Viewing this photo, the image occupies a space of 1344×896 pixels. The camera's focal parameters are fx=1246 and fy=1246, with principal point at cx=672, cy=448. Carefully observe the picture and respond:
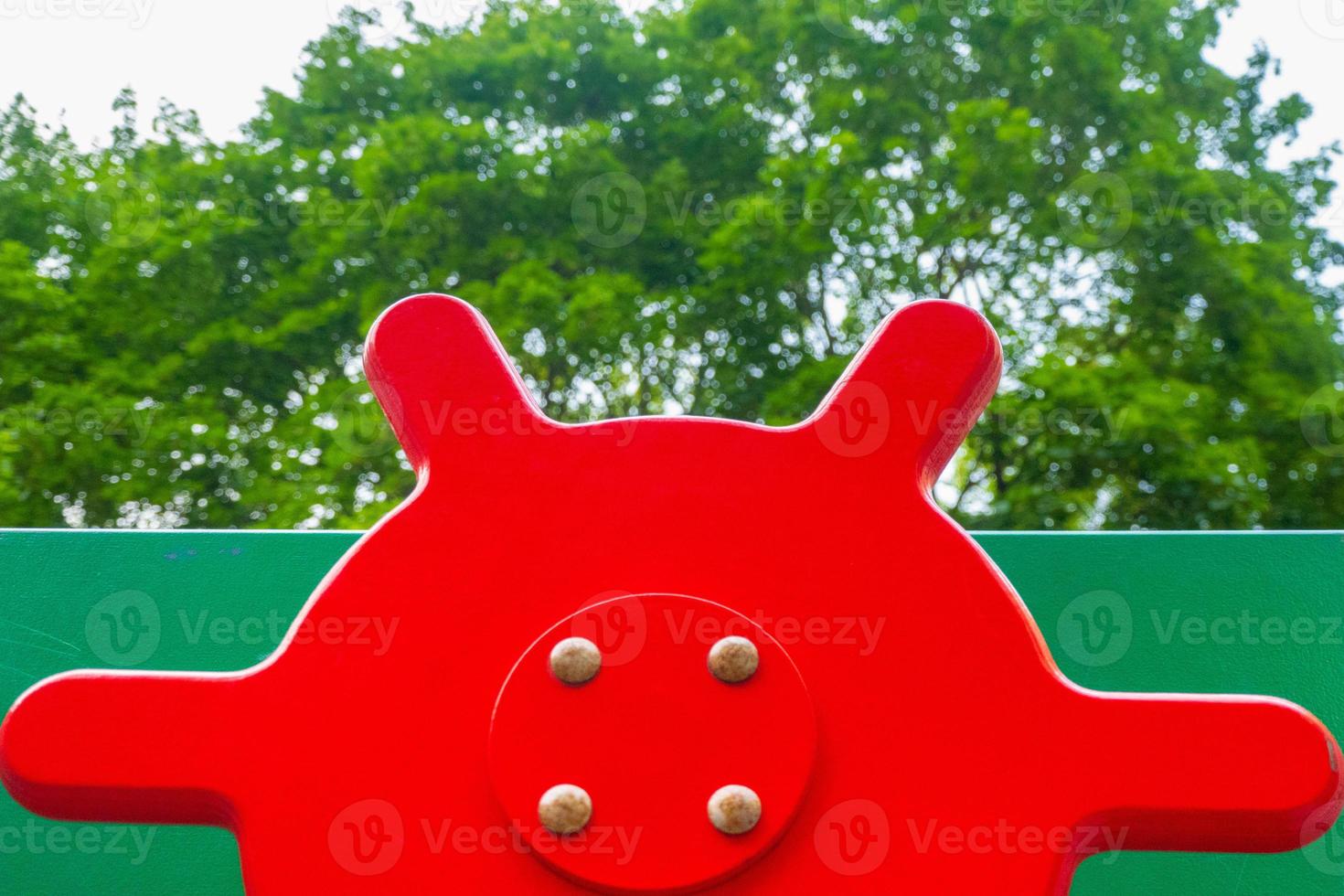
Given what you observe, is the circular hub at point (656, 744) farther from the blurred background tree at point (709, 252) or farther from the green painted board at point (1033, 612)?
the blurred background tree at point (709, 252)

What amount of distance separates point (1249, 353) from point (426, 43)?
8.14m

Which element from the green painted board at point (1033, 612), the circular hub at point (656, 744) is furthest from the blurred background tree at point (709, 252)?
the circular hub at point (656, 744)

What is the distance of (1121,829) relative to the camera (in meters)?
1.38

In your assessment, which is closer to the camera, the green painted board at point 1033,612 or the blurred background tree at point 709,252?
the green painted board at point 1033,612

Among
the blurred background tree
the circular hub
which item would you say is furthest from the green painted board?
the blurred background tree

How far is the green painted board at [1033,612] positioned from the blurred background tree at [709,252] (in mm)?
6929

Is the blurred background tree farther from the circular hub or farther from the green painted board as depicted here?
the circular hub

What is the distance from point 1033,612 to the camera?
7.58ft

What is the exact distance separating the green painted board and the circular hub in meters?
1.04

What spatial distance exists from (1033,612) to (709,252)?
8.61 metres

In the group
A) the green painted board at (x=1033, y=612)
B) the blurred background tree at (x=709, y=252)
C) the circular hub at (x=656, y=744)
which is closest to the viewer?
the circular hub at (x=656, y=744)

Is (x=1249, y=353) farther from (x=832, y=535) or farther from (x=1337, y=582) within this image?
(x=832, y=535)

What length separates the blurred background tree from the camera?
977cm

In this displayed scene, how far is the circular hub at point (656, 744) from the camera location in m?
1.33
